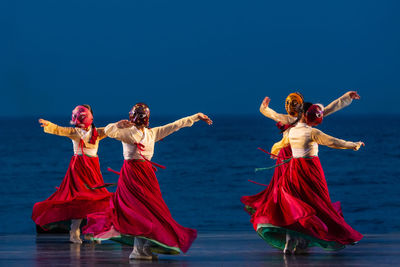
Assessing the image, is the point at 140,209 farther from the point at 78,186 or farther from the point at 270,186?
the point at 270,186

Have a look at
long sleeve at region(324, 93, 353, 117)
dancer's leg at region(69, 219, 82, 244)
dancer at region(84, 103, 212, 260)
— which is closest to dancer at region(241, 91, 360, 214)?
long sleeve at region(324, 93, 353, 117)

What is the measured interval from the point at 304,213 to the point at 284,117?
77.1 inches

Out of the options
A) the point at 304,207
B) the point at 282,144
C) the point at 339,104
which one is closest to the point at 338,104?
the point at 339,104

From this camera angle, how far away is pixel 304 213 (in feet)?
34.4

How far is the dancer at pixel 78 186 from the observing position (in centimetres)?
1250

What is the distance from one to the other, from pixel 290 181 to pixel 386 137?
6266 cm

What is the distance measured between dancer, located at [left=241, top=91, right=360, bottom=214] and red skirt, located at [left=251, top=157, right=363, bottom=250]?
1.38ft

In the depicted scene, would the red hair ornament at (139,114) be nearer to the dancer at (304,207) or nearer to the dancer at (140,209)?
the dancer at (140,209)

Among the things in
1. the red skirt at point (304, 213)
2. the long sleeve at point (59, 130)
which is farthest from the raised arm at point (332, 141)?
the long sleeve at point (59, 130)

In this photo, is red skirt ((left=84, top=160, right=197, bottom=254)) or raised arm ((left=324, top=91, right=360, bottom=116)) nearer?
red skirt ((left=84, top=160, right=197, bottom=254))

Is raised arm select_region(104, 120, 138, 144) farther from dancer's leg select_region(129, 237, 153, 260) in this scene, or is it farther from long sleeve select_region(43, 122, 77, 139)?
long sleeve select_region(43, 122, 77, 139)

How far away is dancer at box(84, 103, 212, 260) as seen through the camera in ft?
33.4

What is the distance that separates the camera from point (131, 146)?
1048 cm

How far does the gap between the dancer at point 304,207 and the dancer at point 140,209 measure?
0.95 m
